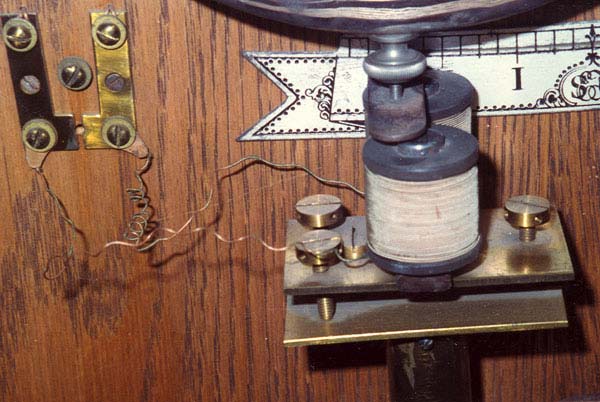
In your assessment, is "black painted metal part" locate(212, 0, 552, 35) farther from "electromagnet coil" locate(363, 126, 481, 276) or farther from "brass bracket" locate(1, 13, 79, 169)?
"brass bracket" locate(1, 13, 79, 169)

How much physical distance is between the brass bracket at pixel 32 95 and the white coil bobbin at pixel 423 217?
390 mm

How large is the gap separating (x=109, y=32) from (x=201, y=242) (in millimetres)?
272

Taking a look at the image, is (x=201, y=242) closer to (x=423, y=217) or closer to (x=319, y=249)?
(x=319, y=249)

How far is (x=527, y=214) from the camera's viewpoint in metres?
0.97

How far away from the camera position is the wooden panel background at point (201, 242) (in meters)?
1.02

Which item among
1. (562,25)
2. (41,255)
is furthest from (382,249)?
(41,255)

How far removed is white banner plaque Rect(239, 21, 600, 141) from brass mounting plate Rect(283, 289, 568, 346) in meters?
0.20

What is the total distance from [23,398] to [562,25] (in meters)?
0.79

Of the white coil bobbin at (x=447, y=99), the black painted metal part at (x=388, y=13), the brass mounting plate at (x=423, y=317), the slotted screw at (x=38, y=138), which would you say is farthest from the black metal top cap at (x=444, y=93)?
the slotted screw at (x=38, y=138)

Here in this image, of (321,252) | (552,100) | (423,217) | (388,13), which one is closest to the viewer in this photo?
(388,13)

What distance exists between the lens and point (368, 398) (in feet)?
3.93

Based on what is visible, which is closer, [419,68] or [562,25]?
[419,68]

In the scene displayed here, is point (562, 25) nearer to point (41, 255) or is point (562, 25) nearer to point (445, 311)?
point (445, 311)

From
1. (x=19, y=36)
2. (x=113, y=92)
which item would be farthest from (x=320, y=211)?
(x=19, y=36)
